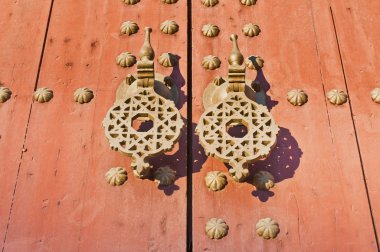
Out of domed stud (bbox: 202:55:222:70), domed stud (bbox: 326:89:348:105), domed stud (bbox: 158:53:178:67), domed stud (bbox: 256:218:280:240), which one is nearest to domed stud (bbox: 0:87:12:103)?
domed stud (bbox: 158:53:178:67)

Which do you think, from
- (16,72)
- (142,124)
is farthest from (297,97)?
(16,72)

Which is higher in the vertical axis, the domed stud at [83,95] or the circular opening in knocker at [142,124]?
the domed stud at [83,95]

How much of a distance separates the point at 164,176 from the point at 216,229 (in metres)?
0.18

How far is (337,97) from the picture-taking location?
59.4 inches

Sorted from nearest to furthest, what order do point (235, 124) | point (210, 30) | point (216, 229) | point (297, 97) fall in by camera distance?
point (216, 229), point (235, 124), point (297, 97), point (210, 30)

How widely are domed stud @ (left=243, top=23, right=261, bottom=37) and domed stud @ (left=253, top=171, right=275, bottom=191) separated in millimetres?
498

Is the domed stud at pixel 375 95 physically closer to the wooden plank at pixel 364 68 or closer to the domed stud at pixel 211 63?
the wooden plank at pixel 364 68

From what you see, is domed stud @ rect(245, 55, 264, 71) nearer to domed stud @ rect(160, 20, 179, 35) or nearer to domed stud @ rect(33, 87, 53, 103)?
domed stud @ rect(160, 20, 179, 35)

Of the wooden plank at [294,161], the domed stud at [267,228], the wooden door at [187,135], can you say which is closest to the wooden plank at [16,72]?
the wooden door at [187,135]

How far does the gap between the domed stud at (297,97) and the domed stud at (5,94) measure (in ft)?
2.54

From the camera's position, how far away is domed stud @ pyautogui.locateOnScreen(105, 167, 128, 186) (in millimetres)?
1352

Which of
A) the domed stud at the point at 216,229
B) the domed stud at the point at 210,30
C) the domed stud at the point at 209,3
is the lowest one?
the domed stud at the point at 216,229

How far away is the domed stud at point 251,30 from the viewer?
166 cm

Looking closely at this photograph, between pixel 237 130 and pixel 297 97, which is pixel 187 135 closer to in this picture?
pixel 237 130
